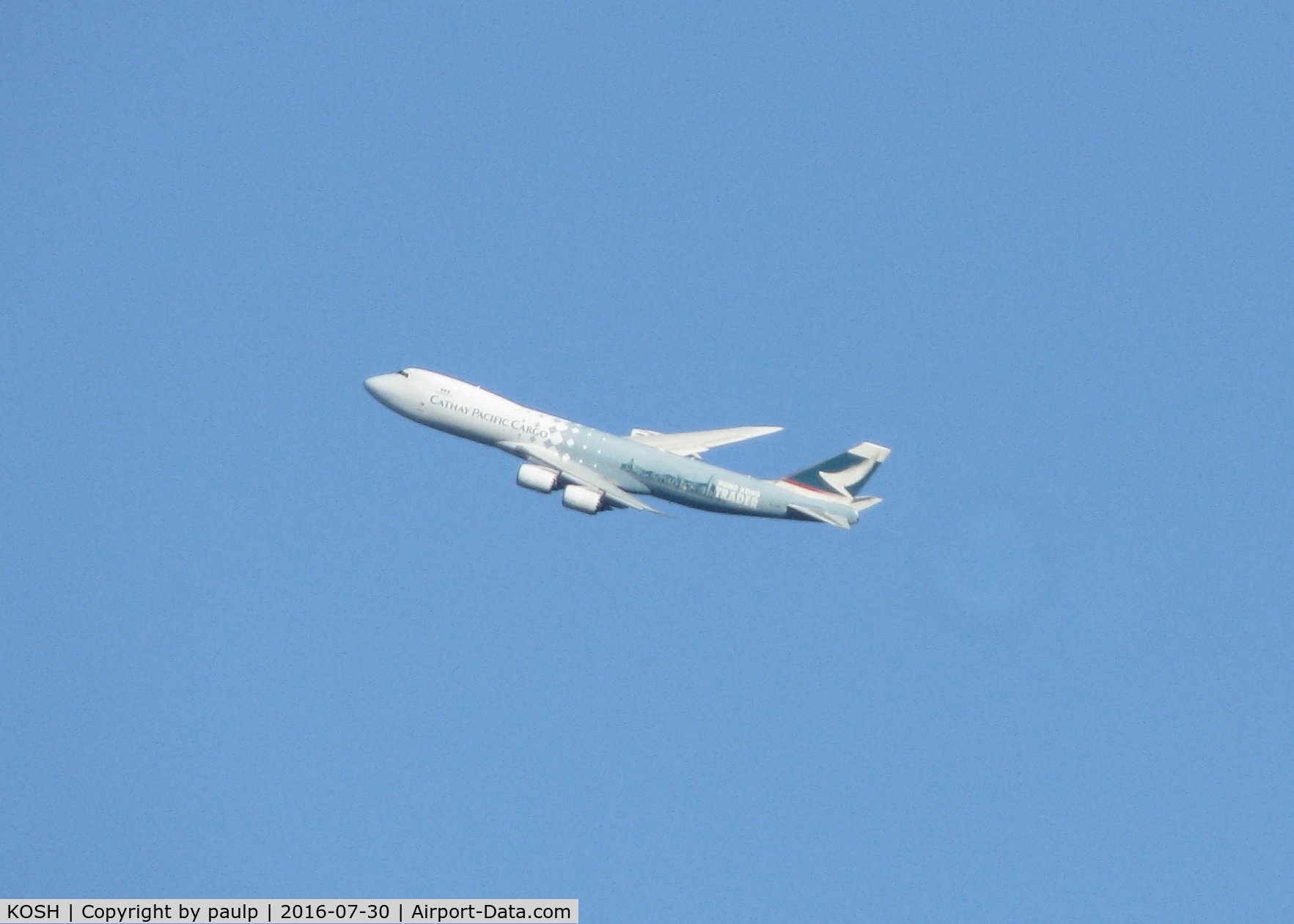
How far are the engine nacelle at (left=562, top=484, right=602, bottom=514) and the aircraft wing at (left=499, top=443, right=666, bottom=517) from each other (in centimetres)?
58

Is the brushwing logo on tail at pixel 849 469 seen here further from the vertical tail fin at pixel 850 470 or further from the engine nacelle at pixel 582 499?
the engine nacelle at pixel 582 499

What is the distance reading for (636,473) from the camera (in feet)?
476

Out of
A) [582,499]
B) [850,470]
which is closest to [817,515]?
[850,470]

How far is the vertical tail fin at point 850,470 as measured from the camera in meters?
144

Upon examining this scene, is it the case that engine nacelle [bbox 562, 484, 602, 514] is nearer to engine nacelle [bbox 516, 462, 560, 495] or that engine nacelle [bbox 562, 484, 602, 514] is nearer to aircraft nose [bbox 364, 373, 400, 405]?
engine nacelle [bbox 516, 462, 560, 495]

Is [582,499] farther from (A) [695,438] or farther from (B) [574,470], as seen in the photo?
(A) [695,438]

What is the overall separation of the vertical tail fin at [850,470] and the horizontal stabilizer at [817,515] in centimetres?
171

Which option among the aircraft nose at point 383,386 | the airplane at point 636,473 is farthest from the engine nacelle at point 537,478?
the aircraft nose at point 383,386

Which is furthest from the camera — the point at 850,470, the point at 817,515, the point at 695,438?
the point at 695,438

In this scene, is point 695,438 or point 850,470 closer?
point 850,470

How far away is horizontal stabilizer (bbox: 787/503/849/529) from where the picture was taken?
14300 cm

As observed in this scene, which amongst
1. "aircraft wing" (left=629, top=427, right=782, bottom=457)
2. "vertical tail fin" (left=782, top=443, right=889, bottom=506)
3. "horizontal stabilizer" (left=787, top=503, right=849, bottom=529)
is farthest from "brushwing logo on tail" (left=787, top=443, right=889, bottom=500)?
"aircraft wing" (left=629, top=427, right=782, bottom=457)

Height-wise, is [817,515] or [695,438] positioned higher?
[695,438]

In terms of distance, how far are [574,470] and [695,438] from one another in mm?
11032
